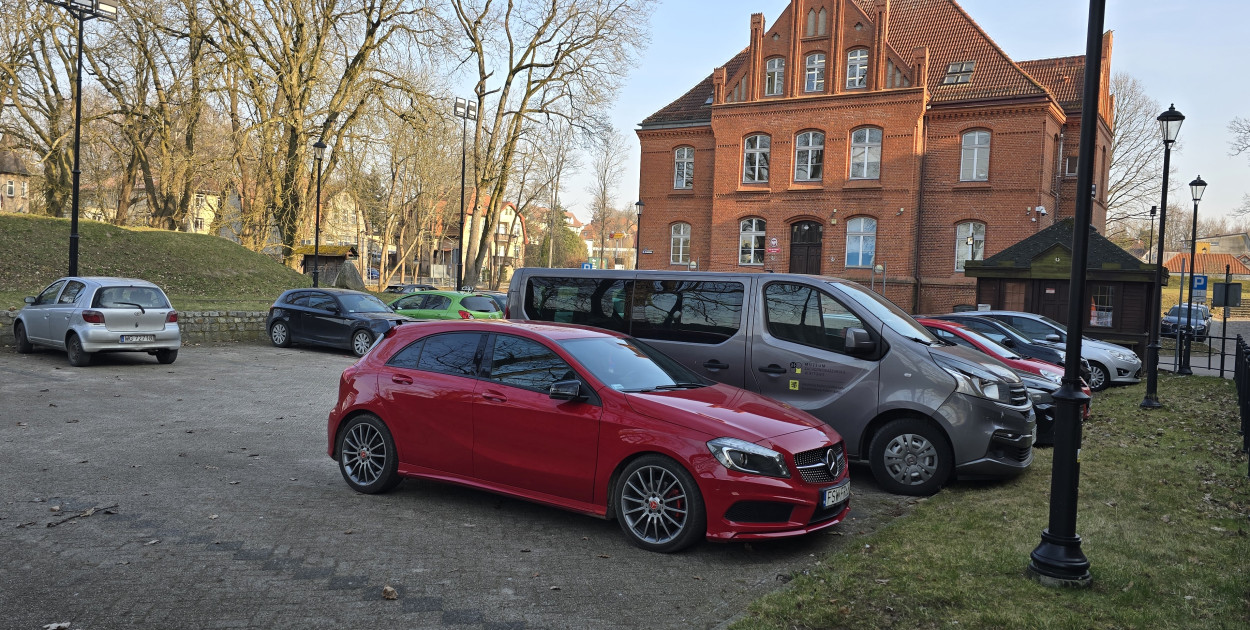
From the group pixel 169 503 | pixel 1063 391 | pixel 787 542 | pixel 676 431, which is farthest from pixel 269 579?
pixel 1063 391

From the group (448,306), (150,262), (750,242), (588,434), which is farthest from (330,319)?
(750,242)

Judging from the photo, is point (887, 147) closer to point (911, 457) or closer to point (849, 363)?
point (849, 363)

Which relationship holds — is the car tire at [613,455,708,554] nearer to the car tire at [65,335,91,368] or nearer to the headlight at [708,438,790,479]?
the headlight at [708,438,790,479]

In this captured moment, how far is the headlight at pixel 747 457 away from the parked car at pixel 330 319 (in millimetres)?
14562

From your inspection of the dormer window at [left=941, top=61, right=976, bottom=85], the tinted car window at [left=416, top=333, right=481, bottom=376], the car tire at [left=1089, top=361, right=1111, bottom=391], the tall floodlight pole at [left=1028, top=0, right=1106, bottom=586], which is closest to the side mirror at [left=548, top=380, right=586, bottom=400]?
the tinted car window at [left=416, top=333, right=481, bottom=376]

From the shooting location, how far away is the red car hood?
5.69 m

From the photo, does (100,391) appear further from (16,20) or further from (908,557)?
(16,20)

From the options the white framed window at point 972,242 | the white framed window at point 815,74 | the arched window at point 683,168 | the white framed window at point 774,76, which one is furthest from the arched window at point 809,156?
the white framed window at point 972,242

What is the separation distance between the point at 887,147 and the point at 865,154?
103 centimetres

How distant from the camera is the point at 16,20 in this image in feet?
95.9

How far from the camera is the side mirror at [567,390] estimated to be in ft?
19.7

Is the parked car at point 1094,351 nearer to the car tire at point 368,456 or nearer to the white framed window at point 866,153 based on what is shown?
the car tire at point 368,456

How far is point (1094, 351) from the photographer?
1738 cm

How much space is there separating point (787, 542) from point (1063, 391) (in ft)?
7.07
